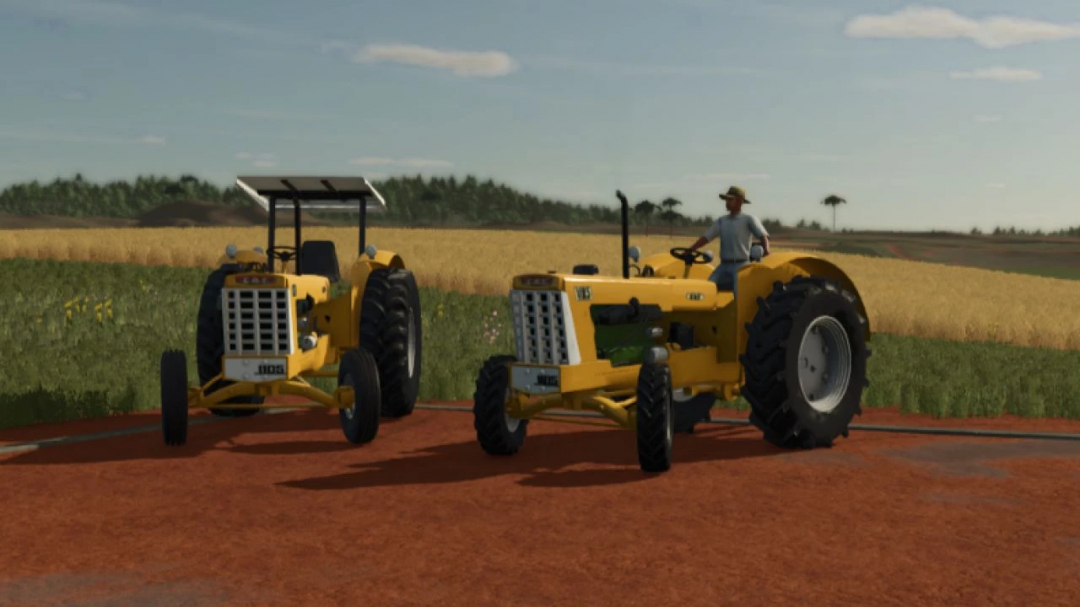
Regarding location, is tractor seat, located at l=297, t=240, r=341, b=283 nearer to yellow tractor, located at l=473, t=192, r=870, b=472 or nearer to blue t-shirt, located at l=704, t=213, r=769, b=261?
yellow tractor, located at l=473, t=192, r=870, b=472

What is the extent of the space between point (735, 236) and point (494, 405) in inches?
110

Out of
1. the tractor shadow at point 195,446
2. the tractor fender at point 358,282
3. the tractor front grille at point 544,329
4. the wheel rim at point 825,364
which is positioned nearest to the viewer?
the tractor front grille at point 544,329

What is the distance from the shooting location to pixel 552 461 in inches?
416

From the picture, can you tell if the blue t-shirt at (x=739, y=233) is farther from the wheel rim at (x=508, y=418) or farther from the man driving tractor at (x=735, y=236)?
the wheel rim at (x=508, y=418)

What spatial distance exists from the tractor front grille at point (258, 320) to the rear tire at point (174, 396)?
54cm

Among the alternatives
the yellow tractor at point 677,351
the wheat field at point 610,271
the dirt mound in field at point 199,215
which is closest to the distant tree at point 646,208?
the yellow tractor at point 677,351

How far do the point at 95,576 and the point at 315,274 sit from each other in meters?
6.81

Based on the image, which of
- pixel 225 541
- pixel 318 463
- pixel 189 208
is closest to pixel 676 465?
pixel 318 463

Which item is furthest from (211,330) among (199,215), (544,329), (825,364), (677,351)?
(199,215)

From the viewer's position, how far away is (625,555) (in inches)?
282

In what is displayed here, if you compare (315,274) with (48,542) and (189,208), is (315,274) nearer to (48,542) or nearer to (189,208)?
(48,542)

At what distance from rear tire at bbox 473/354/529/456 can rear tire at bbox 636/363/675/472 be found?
1.26 metres

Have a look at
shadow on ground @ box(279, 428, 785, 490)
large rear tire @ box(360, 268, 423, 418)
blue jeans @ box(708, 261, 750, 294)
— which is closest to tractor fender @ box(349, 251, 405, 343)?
large rear tire @ box(360, 268, 423, 418)

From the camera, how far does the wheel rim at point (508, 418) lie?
10.4 metres
